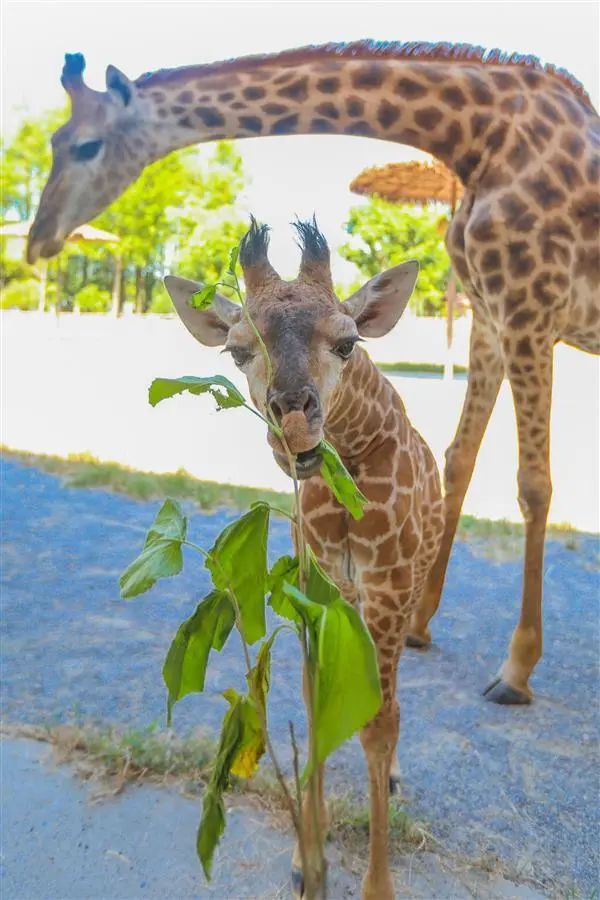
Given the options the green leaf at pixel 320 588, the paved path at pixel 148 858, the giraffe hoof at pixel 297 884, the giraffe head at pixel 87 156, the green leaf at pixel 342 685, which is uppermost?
the giraffe head at pixel 87 156

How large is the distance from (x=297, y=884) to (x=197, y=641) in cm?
127

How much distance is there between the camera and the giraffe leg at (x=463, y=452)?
3.59 meters

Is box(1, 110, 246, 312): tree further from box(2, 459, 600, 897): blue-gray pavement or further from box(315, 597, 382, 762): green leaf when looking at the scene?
box(315, 597, 382, 762): green leaf

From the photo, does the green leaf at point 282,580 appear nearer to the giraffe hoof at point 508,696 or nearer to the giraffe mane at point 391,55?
the giraffe hoof at point 508,696

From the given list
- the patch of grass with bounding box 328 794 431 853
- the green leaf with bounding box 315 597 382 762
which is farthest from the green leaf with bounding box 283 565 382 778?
the patch of grass with bounding box 328 794 431 853

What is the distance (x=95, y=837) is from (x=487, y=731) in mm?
1514

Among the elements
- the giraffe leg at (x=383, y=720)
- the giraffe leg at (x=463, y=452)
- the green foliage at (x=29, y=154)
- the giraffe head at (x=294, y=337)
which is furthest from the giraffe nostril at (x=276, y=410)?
the green foliage at (x=29, y=154)

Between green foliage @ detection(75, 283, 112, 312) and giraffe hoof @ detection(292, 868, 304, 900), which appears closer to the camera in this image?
giraffe hoof @ detection(292, 868, 304, 900)


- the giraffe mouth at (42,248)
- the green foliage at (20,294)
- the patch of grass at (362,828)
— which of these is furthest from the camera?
the green foliage at (20,294)

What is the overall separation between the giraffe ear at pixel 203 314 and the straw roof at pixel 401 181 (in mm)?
8943

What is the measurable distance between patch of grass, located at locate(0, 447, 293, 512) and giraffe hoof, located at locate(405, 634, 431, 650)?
1.98 meters

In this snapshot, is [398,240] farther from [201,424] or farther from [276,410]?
[276,410]

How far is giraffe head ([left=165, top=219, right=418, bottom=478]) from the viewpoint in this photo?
140cm

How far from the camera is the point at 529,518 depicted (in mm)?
3199
